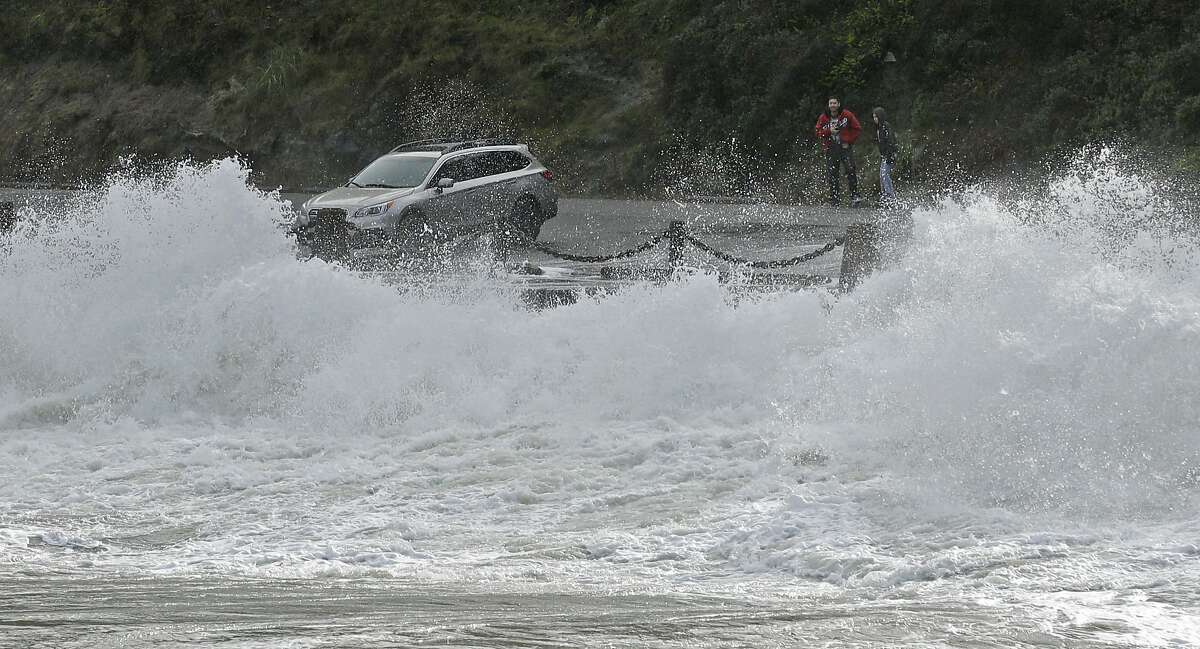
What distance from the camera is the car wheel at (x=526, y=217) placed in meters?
19.0

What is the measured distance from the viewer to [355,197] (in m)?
17.7

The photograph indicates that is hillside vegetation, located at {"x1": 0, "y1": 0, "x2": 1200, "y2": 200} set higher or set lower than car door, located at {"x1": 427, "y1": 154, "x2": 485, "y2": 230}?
higher

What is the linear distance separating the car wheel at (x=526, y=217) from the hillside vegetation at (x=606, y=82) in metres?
6.63

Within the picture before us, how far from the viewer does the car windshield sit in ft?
59.9

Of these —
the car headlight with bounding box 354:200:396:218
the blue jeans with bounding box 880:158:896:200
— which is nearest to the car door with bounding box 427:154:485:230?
the car headlight with bounding box 354:200:396:218

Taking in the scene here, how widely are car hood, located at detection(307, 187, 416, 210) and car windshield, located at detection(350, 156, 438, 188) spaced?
0.25 m

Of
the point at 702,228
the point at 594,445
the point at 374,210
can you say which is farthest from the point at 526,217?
the point at 594,445

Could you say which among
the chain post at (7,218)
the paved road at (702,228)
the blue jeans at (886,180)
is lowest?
the paved road at (702,228)

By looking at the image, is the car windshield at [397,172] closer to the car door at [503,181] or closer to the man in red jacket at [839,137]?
the car door at [503,181]

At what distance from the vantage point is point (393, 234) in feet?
56.9

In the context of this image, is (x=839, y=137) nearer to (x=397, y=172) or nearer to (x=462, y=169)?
(x=462, y=169)

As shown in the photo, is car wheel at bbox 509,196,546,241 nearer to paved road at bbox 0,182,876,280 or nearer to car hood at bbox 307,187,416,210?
paved road at bbox 0,182,876,280

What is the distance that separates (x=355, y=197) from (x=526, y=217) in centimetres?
259

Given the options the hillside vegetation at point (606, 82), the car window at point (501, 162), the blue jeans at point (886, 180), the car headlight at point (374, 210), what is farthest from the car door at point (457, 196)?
the hillside vegetation at point (606, 82)
